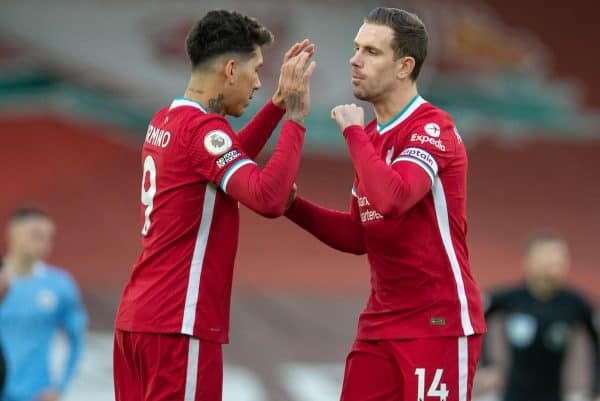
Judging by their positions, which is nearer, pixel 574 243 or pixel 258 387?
pixel 258 387

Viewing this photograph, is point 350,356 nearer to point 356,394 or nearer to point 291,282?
point 356,394

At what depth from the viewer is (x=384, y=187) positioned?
439 cm

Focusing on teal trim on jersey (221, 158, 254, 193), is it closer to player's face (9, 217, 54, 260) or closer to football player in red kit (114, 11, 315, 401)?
football player in red kit (114, 11, 315, 401)

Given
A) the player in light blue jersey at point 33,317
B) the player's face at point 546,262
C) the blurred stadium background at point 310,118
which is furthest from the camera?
the blurred stadium background at point 310,118

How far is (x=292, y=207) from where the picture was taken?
17.2 feet

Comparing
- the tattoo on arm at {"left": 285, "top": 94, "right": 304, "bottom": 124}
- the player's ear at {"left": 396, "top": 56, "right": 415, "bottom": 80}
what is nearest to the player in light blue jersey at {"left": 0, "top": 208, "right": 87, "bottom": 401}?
the tattoo on arm at {"left": 285, "top": 94, "right": 304, "bottom": 124}

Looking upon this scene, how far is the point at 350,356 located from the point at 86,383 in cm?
580

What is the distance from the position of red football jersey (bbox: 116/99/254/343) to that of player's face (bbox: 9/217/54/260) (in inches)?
136

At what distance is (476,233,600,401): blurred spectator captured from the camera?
8.44 meters

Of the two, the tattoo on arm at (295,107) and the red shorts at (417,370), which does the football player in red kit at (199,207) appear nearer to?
the tattoo on arm at (295,107)

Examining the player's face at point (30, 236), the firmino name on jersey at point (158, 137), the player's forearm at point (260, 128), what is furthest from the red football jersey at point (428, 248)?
the player's face at point (30, 236)

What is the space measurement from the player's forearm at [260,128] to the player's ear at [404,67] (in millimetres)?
542

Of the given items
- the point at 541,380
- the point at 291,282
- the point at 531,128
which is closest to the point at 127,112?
the point at 291,282

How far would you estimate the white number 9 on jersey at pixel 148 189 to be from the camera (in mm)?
4625
